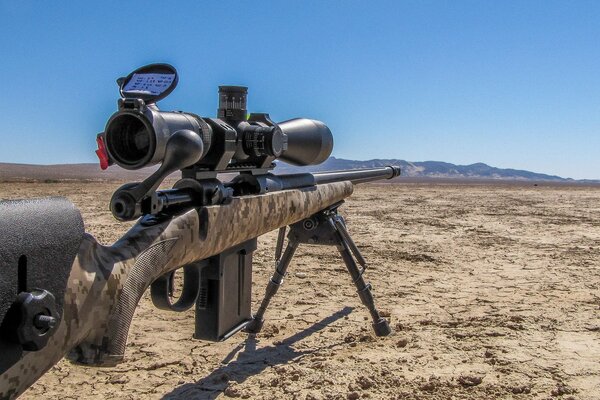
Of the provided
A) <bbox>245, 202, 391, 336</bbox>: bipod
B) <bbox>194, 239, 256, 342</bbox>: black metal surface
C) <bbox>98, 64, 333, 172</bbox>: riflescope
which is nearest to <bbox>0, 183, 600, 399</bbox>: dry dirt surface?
<bbox>245, 202, 391, 336</bbox>: bipod

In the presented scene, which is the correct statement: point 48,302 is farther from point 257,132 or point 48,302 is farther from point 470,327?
A: point 470,327

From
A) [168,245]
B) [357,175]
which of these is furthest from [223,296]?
[357,175]

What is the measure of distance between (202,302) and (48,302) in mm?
1569

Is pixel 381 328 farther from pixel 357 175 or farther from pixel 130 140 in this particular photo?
pixel 130 140

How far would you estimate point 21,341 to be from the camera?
145 cm

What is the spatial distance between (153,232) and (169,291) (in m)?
0.34

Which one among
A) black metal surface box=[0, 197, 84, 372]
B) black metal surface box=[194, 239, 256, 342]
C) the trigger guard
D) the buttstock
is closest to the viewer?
black metal surface box=[0, 197, 84, 372]

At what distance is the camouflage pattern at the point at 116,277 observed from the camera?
5.46 feet

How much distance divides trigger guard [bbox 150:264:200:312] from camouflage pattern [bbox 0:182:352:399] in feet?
0.34

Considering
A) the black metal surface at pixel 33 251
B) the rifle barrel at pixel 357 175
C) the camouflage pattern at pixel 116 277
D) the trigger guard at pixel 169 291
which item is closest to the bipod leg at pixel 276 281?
the rifle barrel at pixel 357 175

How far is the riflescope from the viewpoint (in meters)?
2.21

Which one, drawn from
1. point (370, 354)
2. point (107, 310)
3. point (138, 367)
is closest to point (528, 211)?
point (370, 354)

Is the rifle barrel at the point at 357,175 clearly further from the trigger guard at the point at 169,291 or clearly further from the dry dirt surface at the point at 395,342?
the trigger guard at the point at 169,291

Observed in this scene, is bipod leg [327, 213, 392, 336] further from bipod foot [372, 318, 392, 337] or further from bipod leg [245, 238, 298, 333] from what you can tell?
bipod leg [245, 238, 298, 333]
